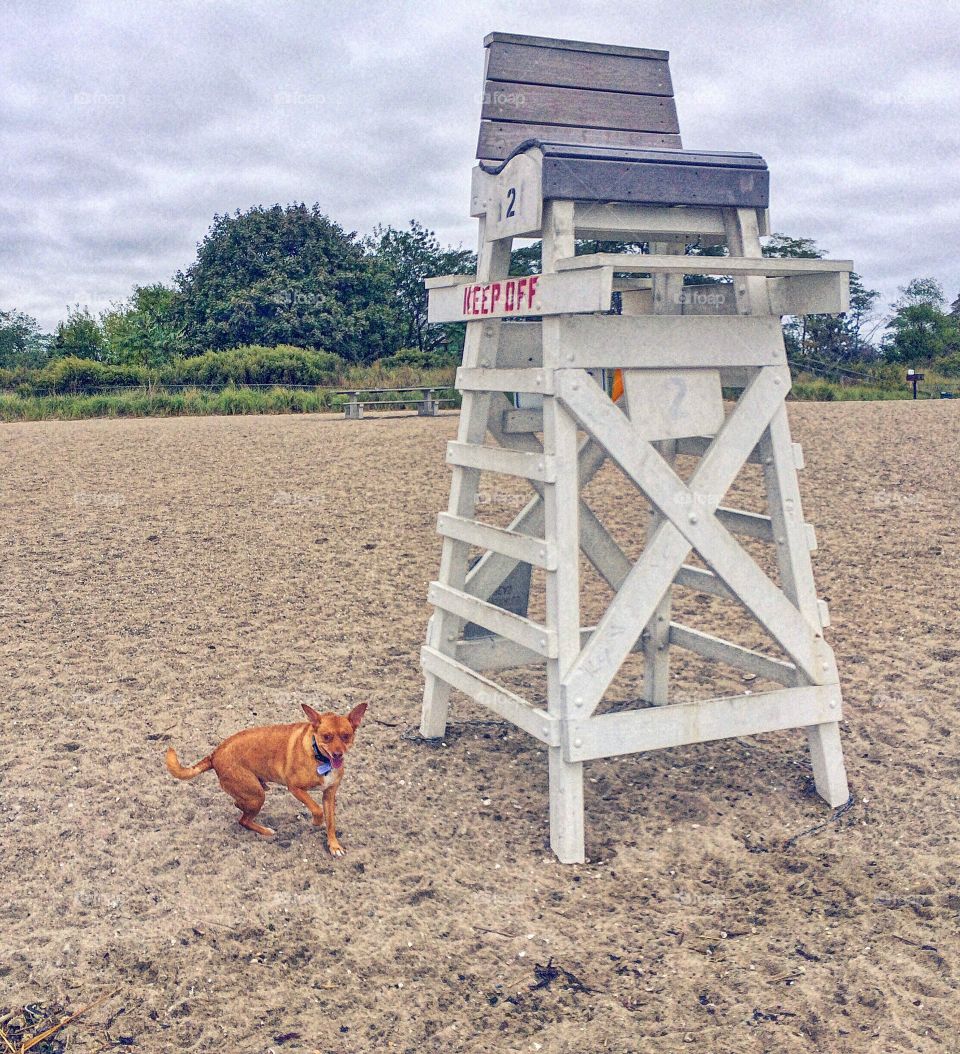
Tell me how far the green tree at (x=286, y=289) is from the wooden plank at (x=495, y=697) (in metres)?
32.5

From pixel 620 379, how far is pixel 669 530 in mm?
679

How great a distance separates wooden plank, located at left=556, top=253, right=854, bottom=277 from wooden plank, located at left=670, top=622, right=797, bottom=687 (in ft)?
5.00

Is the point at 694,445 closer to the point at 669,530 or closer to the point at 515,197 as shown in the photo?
the point at 669,530

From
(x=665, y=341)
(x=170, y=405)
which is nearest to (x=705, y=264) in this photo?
(x=665, y=341)

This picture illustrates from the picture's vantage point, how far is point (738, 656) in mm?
4828

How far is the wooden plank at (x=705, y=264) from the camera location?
373cm

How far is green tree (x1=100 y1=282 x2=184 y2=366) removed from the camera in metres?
39.5

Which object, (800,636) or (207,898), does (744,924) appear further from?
(207,898)

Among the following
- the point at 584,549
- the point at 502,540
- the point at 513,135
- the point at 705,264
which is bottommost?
the point at 584,549

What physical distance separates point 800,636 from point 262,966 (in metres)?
2.27

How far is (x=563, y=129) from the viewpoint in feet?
14.7

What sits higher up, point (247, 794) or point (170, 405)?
point (170, 405)

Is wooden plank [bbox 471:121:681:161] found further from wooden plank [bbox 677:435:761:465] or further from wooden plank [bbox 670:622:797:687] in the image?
wooden plank [bbox 670:622:797:687]

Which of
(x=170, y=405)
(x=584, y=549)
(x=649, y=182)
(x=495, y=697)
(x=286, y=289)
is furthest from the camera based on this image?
(x=286, y=289)
